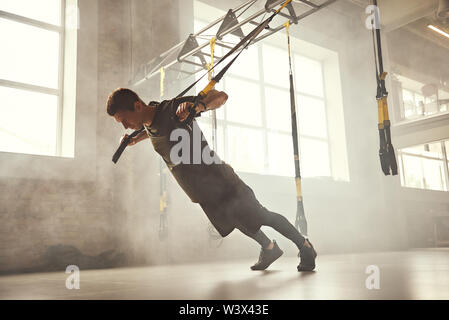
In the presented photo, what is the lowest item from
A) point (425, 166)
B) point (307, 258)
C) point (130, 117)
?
point (307, 258)

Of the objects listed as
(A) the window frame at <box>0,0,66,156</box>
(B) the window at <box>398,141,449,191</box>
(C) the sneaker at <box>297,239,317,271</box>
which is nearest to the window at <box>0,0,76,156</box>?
(A) the window frame at <box>0,0,66,156</box>

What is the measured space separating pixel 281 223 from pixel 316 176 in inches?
221

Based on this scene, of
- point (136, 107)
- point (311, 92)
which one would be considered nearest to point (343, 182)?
point (311, 92)

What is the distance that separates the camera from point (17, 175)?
182 inches

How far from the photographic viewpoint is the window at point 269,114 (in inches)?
280

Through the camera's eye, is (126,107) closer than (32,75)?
Yes

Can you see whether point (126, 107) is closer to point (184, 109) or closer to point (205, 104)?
point (184, 109)

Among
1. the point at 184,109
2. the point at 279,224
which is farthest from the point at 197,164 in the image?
the point at 279,224

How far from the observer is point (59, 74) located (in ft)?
18.0

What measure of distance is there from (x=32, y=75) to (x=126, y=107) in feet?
11.9

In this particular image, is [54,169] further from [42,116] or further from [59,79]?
[59,79]

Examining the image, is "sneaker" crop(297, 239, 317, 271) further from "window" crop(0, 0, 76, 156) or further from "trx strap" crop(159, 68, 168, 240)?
"window" crop(0, 0, 76, 156)

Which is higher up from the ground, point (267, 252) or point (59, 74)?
point (59, 74)

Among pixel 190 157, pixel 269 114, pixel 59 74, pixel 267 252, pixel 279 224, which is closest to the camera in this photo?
pixel 190 157
